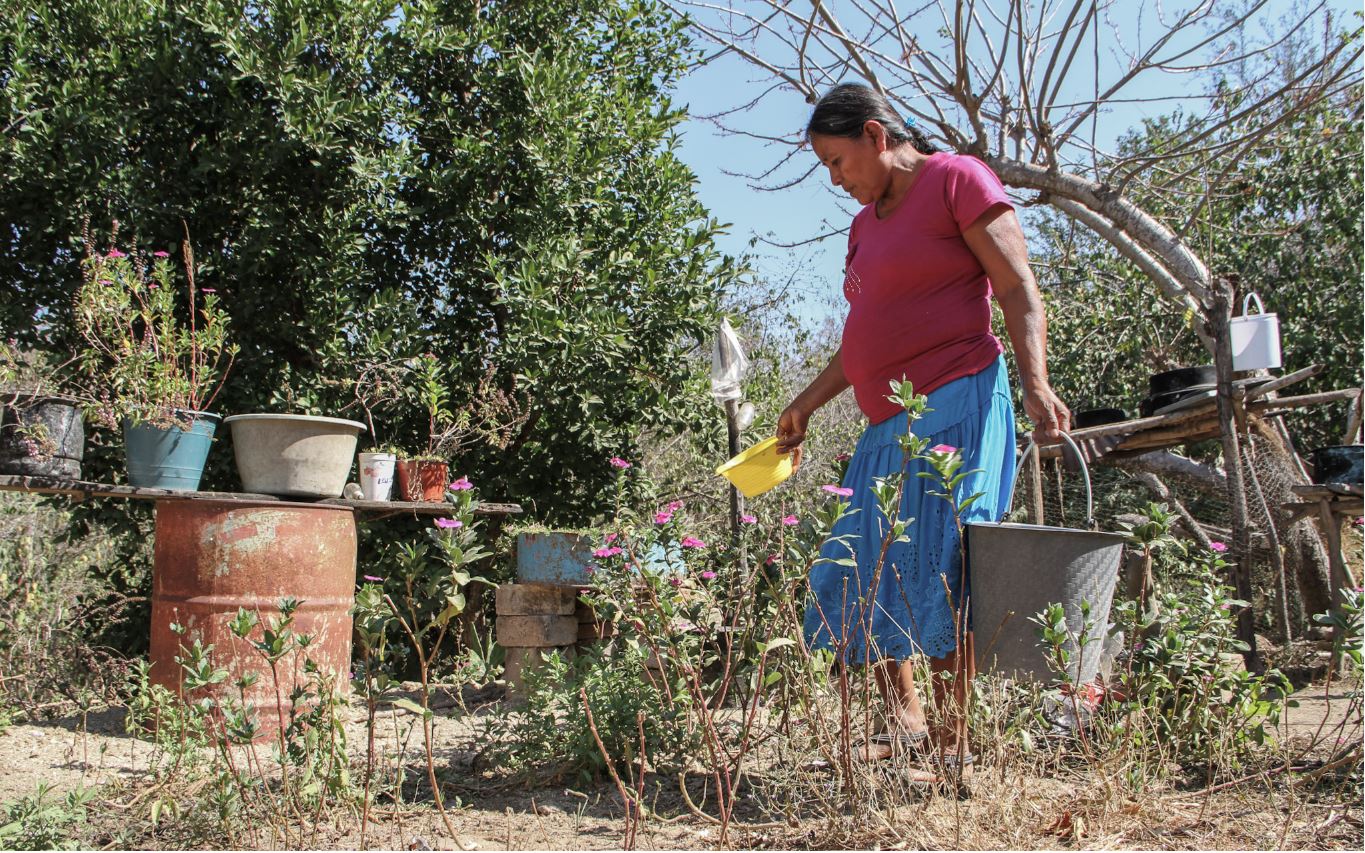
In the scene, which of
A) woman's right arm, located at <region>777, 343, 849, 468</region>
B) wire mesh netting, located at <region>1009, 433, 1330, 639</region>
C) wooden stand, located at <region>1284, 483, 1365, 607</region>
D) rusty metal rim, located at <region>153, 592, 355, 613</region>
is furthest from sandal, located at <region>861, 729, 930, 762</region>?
wooden stand, located at <region>1284, 483, 1365, 607</region>

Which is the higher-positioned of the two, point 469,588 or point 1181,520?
point 1181,520

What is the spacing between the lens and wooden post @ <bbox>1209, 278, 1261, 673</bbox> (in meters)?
3.85

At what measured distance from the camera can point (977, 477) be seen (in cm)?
219

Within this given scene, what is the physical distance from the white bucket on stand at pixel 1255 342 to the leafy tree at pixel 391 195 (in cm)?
224

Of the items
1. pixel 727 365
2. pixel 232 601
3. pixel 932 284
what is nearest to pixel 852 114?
pixel 932 284

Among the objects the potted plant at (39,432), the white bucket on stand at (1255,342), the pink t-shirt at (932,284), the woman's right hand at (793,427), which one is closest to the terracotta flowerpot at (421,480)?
the potted plant at (39,432)

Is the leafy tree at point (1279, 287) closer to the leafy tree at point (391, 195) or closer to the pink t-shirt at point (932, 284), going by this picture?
the leafy tree at point (391, 195)

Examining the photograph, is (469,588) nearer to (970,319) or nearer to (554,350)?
(554,350)

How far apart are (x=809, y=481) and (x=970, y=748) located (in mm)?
4853

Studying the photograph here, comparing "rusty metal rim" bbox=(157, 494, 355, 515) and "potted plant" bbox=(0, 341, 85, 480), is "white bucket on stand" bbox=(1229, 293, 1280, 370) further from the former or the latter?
"potted plant" bbox=(0, 341, 85, 480)

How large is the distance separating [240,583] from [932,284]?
2369 mm

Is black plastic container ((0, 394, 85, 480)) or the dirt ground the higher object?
black plastic container ((0, 394, 85, 480))

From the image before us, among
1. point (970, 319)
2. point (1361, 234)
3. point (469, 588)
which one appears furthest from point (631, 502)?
point (1361, 234)

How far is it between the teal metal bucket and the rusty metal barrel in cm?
8
